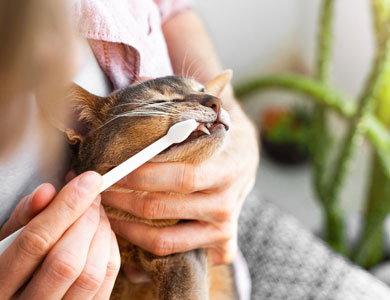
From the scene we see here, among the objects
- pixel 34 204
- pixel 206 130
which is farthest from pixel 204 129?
pixel 34 204

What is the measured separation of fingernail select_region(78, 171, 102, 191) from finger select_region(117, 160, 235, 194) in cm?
9

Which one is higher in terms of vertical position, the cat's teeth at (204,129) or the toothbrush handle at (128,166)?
the toothbrush handle at (128,166)

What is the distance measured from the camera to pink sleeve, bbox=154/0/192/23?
734mm

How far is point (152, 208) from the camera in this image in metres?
0.53

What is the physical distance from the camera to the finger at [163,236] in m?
0.54

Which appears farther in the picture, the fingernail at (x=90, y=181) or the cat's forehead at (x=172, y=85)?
the cat's forehead at (x=172, y=85)

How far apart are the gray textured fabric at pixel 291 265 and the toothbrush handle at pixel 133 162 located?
1.70 ft

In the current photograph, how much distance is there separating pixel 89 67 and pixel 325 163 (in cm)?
97

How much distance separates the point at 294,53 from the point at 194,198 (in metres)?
1.58

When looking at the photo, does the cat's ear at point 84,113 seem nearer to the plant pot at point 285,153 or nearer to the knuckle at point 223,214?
the knuckle at point 223,214

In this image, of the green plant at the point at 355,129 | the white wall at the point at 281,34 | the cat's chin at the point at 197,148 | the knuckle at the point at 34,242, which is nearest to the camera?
the knuckle at the point at 34,242

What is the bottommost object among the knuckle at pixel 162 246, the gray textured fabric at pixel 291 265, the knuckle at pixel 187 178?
the gray textured fabric at pixel 291 265

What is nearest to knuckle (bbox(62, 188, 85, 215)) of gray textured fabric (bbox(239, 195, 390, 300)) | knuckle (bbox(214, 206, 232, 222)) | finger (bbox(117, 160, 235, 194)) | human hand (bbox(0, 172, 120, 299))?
human hand (bbox(0, 172, 120, 299))

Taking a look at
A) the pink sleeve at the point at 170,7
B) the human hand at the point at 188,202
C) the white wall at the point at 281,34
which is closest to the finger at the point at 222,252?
the human hand at the point at 188,202
